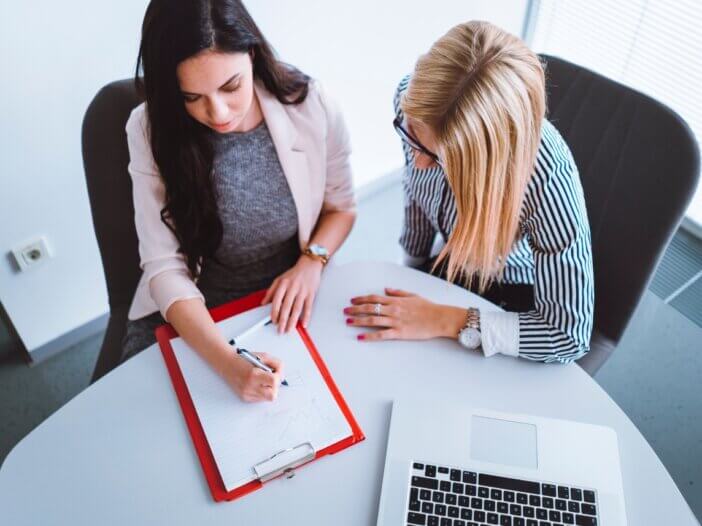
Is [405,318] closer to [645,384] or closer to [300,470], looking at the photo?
[300,470]

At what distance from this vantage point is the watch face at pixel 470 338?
0.94m

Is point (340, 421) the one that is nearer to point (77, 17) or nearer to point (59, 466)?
point (59, 466)

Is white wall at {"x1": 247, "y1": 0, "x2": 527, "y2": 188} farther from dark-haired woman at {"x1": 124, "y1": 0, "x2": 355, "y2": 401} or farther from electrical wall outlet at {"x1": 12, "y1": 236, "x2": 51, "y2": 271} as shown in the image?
electrical wall outlet at {"x1": 12, "y1": 236, "x2": 51, "y2": 271}

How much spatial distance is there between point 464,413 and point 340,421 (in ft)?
0.65

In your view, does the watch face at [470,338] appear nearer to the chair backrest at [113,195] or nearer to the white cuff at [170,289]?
the white cuff at [170,289]

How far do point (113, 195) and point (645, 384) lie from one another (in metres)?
1.71

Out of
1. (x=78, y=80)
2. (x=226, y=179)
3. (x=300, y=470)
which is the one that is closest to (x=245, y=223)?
(x=226, y=179)

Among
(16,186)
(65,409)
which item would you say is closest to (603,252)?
(65,409)

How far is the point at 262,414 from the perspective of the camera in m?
0.85

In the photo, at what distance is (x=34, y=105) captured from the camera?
1.37 metres

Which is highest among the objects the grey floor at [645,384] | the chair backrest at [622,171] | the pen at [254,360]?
the chair backrest at [622,171]

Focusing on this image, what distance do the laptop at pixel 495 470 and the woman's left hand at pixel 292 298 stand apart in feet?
0.85

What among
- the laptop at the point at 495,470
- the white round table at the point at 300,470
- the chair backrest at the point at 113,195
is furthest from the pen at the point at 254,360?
the chair backrest at the point at 113,195

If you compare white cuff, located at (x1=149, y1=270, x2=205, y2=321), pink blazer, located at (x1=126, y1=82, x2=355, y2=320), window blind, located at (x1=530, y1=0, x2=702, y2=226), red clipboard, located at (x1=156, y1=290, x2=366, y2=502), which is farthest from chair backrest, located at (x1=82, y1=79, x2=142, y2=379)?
window blind, located at (x1=530, y1=0, x2=702, y2=226)
